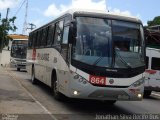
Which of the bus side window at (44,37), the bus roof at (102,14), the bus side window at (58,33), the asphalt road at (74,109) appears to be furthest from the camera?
the bus side window at (44,37)

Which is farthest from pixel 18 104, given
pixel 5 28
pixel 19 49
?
pixel 5 28

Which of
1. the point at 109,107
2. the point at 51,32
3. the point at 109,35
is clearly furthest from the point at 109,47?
the point at 51,32

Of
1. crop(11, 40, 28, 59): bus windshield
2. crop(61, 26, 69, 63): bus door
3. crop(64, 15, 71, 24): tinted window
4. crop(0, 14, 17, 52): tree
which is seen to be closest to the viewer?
crop(61, 26, 69, 63): bus door

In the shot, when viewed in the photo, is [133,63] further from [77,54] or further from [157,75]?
[157,75]

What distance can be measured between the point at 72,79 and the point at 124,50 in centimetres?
180

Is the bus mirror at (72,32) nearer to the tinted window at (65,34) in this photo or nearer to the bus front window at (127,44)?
the tinted window at (65,34)

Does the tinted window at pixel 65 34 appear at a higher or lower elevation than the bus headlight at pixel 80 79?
higher

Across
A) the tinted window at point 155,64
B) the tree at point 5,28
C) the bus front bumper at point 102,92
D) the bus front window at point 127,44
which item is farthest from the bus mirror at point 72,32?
the tree at point 5,28

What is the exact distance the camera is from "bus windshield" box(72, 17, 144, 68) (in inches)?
501

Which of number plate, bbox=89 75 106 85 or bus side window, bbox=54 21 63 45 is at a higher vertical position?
bus side window, bbox=54 21 63 45

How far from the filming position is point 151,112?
14344 millimetres

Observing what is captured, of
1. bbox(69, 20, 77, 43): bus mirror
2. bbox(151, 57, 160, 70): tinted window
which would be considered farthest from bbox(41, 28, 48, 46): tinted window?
bbox(69, 20, 77, 43): bus mirror

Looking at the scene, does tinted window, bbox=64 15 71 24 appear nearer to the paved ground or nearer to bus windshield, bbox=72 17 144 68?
bus windshield, bbox=72 17 144 68

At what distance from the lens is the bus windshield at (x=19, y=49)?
38781mm
